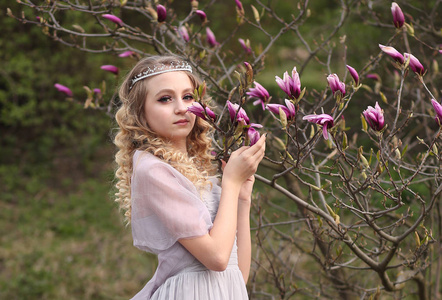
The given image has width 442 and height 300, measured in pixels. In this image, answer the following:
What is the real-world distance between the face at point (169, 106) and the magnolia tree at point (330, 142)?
0.27 feet

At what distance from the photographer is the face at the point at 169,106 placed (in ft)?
5.48

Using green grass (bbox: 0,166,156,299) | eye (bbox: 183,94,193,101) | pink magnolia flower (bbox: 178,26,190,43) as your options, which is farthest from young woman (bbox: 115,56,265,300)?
green grass (bbox: 0,166,156,299)

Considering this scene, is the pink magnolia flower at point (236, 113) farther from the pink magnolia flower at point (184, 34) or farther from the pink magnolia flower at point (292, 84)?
the pink magnolia flower at point (184, 34)

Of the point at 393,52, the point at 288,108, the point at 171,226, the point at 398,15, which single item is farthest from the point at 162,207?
the point at 398,15

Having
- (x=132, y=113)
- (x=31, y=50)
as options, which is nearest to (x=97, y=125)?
(x=31, y=50)

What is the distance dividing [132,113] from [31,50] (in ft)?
17.7

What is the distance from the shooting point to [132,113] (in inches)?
69.4

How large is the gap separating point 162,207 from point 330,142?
556 mm

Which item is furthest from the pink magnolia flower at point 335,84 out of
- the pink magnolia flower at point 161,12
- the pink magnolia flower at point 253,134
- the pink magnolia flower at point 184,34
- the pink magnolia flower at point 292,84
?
the pink magnolia flower at point 184,34

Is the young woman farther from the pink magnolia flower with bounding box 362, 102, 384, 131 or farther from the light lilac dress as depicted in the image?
the pink magnolia flower with bounding box 362, 102, 384, 131

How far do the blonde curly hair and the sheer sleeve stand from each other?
61 millimetres

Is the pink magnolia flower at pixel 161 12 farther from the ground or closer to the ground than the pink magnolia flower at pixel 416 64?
closer to the ground

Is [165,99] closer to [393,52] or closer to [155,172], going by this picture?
[155,172]

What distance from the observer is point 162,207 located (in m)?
1.54
